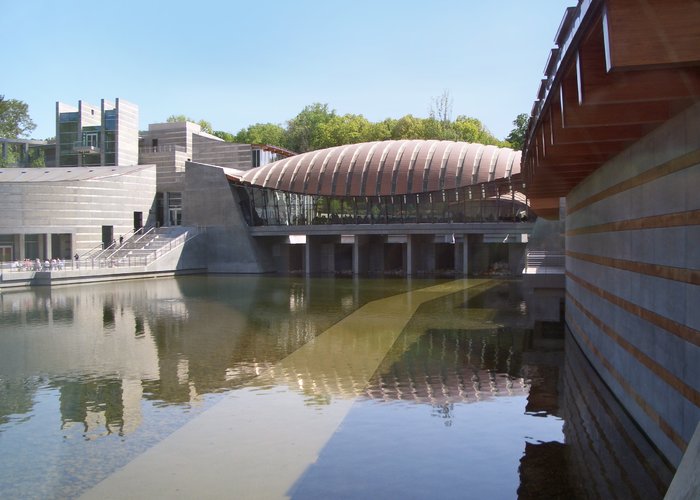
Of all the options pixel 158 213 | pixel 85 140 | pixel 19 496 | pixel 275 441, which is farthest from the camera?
pixel 85 140

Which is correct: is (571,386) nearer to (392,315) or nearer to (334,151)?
(392,315)

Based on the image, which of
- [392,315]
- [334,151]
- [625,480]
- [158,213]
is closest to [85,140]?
[158,213]

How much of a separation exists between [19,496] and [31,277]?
36925 millimetres

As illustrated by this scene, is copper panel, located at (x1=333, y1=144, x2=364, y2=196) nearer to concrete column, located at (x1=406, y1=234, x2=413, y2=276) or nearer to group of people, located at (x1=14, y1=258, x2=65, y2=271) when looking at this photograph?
concrete column, located at (x1=406, y1=234, x2=413, y2=276)

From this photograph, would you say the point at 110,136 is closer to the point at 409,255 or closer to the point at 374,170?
the point at 374,170

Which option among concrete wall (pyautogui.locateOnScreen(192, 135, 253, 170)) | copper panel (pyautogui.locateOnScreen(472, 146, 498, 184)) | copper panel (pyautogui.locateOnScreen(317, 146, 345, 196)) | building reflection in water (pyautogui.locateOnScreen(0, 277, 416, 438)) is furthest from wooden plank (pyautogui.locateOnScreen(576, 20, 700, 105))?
concrete wall (pyautogui.locateOnScreen(192, 135, 253, 170))

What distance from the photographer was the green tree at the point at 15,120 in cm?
8994

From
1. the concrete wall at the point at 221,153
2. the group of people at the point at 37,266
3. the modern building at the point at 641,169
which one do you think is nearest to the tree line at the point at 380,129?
the concrete wall at the point at 221,153

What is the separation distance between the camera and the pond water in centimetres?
909

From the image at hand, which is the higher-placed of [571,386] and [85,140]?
[85,140]

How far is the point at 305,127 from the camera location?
105062 millimetres

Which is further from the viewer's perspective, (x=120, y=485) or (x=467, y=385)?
(x=467, y=385)

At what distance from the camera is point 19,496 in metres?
8.56

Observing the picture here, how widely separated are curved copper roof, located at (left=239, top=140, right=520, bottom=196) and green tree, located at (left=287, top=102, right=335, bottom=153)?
139 ft
